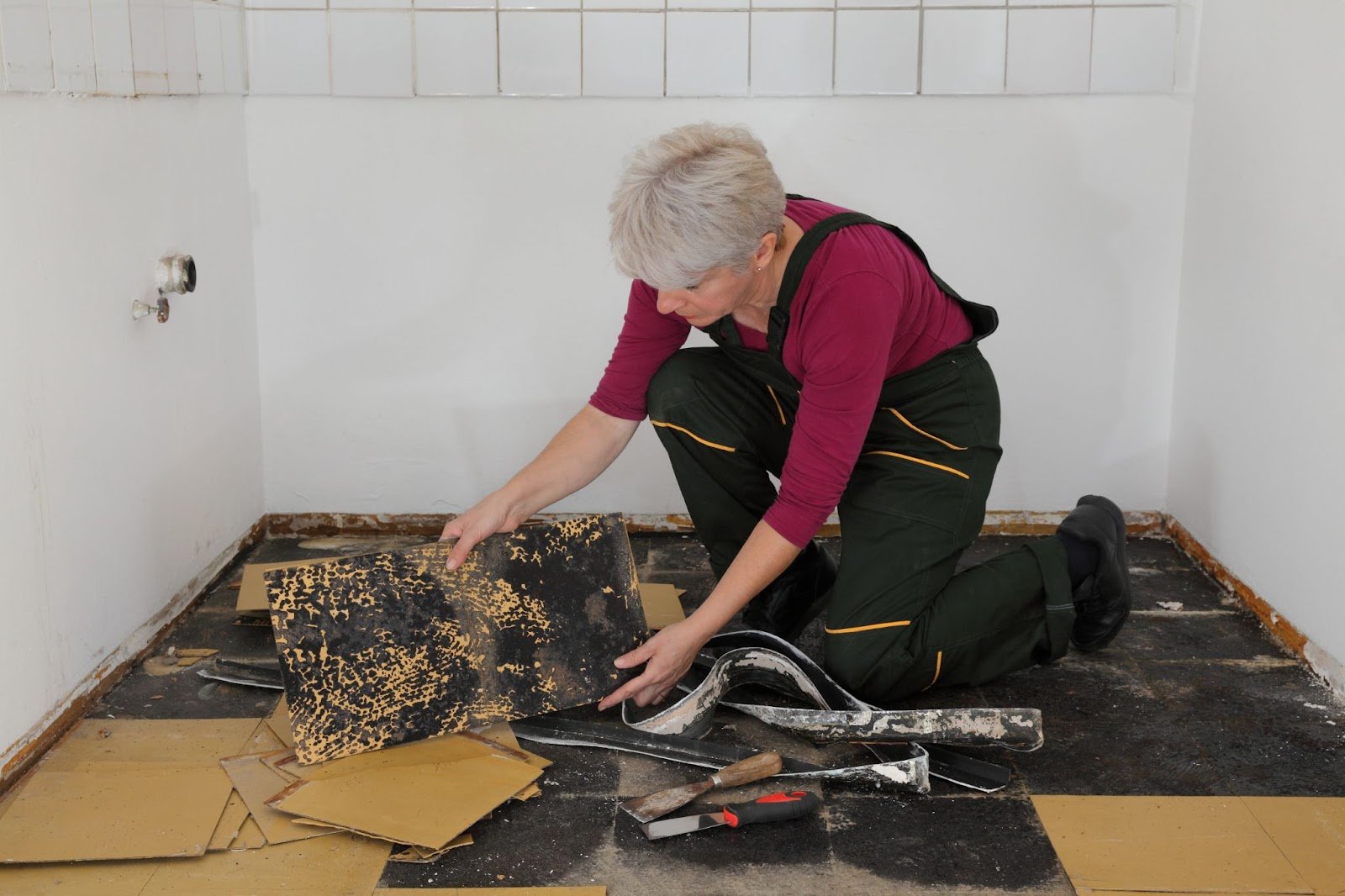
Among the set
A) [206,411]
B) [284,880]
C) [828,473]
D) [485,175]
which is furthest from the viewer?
[485,175]

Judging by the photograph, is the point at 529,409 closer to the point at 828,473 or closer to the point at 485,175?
the point at 485,175

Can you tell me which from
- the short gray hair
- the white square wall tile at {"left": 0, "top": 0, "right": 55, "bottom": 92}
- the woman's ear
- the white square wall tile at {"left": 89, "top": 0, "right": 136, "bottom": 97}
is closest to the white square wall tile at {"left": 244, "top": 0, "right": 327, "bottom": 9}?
the white square wall tile at {"left": 89, "top": 0, "right": 136, "bottom": 97}

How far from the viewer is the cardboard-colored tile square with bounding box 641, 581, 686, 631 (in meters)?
2.39

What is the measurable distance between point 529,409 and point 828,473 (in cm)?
128

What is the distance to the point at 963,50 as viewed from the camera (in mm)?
2736

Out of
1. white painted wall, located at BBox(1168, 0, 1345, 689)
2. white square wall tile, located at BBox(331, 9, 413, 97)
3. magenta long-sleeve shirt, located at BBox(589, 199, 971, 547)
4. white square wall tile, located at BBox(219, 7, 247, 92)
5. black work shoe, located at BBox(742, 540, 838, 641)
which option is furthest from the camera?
white square wall tile, located at BBox(331, 9, 413, 97)

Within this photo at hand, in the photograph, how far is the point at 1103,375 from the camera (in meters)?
2.89

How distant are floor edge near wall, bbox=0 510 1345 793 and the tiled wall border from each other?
98 centimetres

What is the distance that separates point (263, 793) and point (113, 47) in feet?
4.25

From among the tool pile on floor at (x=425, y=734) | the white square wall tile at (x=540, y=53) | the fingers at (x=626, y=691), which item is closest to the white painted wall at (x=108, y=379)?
the tool pile on floor at (x=425, y=734)

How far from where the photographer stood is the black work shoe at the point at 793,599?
2.31 m

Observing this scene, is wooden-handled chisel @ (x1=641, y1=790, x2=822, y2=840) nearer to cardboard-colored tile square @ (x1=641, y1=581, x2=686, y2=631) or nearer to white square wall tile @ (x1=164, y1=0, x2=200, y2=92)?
Answer: cardboard-colored tile square @ (x1=641, y1=581, x2=686, y2=631)

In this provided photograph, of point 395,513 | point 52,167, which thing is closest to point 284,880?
point 52,167

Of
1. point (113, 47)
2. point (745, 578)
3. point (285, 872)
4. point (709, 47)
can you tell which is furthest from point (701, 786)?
point (709, 47)
